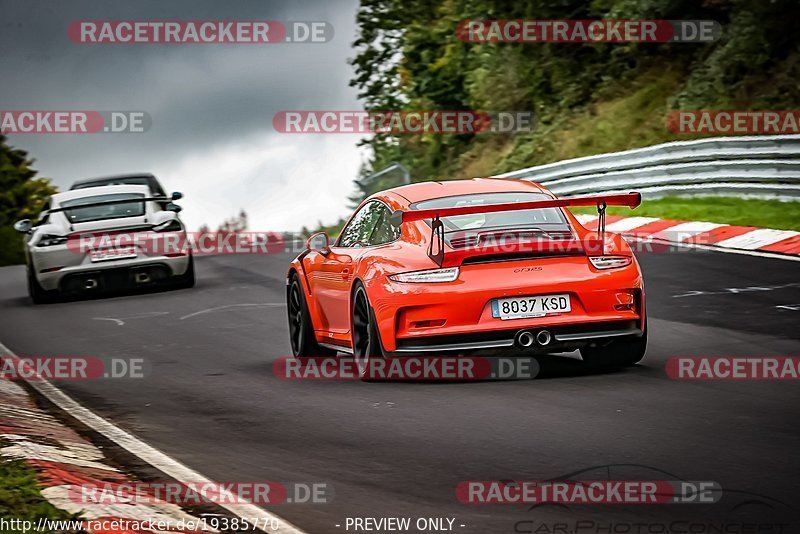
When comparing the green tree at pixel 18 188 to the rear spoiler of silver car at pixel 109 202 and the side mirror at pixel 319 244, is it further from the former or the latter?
the side mirror at pixel 319 244

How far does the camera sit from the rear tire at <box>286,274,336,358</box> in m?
10.3

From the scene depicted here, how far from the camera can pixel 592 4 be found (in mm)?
30578

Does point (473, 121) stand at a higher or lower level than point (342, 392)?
higher

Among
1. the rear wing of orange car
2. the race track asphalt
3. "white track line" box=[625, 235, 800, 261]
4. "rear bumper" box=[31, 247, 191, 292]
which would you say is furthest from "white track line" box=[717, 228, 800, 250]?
the rear wing of orange car

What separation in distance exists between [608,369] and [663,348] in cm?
105

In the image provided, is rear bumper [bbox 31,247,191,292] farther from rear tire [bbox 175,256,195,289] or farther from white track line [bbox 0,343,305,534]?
white track line [bbox 0,343,305,534]

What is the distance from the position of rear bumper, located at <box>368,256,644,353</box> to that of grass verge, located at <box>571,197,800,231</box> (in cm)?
907

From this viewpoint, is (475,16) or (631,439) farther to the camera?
(475,16)

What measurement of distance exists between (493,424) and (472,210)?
167 centimetres

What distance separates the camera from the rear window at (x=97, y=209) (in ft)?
57.0

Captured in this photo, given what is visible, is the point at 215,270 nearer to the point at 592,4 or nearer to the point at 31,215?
the point at 592,4

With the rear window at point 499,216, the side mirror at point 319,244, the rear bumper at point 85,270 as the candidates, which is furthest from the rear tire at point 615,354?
the rear bumper at point 85,270

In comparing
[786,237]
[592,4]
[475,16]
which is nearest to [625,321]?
[786,237]

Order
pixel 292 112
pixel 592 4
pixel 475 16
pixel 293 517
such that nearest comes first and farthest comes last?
pixel 293 517, pixel 292 112, pixel 592 4, pixel 475 16
